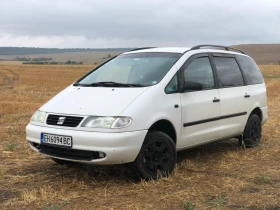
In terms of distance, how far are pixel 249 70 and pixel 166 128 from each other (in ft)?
8.88

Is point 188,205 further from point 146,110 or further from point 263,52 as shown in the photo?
point 263,52

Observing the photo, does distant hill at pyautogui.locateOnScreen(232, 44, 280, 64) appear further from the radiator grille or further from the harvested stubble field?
the radiator grille

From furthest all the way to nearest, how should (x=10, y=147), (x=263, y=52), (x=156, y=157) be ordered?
(x=263, y=52)
(x=10, y=147)
(x=156, y=157)

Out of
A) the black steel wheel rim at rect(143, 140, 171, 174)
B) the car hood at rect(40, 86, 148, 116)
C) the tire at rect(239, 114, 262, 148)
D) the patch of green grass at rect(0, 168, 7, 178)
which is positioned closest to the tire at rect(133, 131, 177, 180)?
the black steel wheel rim at rect(143, 140, 171, 174)

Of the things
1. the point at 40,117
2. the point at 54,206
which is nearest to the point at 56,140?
the point at 40,117

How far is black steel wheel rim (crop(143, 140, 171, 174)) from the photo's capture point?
191 inches

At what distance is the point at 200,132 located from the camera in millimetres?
5648

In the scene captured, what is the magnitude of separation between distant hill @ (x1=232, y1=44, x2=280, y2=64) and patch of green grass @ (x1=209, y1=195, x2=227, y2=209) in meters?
87.6

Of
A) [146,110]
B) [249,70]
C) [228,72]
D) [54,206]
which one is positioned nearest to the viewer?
[54,206]

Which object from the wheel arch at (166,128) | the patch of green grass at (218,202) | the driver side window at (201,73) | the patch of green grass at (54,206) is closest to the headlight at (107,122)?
the wheel arch at (166,128)

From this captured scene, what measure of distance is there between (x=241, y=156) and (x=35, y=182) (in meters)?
3.31

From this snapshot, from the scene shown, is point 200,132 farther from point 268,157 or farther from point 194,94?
point 268,157

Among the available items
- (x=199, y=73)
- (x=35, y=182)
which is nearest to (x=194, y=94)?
(x=199, y=73)

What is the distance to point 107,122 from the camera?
449 centimetres
